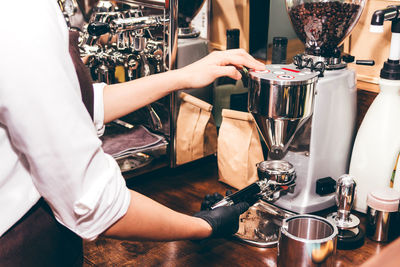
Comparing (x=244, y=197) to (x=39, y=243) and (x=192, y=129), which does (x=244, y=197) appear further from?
(x=39, y=243)

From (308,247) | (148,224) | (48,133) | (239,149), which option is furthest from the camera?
(239,149)

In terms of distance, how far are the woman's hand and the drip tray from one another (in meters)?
0.34

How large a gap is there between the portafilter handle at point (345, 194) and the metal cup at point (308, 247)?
0.42ft

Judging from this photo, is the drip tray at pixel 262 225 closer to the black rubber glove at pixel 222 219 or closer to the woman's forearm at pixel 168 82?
the black rubber glove at pixel 222 219

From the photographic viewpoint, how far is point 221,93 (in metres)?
1.51

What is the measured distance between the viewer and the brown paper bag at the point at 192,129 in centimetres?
137

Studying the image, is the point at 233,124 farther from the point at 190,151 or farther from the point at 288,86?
the point at 288,86

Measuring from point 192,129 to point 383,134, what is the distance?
538 mm

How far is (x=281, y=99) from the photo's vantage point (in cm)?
96

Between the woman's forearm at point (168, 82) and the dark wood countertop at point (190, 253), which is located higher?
the woman's forearm at point (168, 82)

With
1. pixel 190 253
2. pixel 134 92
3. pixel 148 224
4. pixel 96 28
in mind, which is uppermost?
pixel 96 28

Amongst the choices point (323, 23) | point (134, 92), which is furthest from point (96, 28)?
point (323, 23)

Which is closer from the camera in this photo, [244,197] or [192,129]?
[244,197]

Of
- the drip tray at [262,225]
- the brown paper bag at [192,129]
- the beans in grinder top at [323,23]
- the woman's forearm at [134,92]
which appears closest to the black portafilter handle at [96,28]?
the woman's forearm at [134,92]
